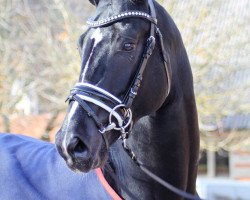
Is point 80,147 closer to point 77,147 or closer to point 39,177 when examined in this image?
point 77,147

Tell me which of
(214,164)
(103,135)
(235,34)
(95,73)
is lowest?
(214,164)

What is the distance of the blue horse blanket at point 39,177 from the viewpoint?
2951mm

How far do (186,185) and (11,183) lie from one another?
0.99m

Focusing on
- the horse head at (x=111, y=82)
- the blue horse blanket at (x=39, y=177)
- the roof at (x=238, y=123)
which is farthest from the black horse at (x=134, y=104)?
the roof at (x=238, y=123)

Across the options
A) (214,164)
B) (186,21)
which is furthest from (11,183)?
(214,164)

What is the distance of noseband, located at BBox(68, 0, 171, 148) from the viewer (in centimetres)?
256

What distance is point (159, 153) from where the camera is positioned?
291cm

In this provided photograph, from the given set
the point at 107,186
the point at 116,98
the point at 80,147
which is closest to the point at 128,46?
the point at 116,98

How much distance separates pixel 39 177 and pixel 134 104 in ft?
2.58

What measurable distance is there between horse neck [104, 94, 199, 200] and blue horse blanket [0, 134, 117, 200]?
146 millimetres

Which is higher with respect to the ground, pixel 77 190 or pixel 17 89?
pixel 77 190

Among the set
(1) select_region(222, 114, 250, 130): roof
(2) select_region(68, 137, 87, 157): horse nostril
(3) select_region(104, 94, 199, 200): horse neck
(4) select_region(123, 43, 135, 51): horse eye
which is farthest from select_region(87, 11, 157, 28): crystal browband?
(1) select_region(222, 114, 250, 130): roof

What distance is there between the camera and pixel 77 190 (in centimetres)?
296

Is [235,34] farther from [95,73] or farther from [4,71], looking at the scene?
[95,73]
